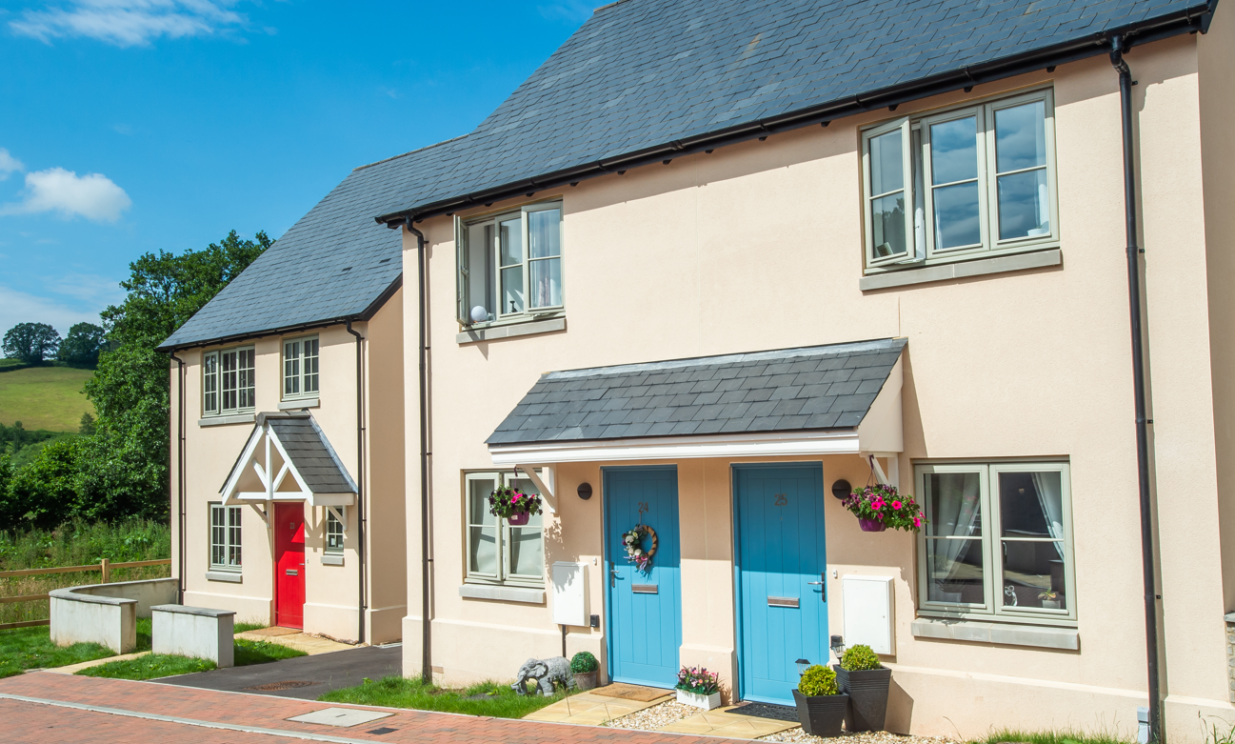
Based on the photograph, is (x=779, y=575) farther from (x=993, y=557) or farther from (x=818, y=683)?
(x=993, y=557)

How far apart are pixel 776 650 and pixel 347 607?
31.5 feet

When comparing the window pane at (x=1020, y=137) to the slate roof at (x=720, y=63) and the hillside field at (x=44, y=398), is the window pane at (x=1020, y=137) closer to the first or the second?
the slate roof at (x=720, y=63)

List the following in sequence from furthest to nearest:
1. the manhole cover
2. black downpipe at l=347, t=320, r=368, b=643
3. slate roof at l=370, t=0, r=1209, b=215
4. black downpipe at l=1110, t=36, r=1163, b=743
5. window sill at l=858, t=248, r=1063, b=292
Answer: black downpipe at l=347, t=320, r=368, b=643
the manhole cover
slate roof at l=370, t=0, r=1209, b=215
window sill at l=858, t=248, r=1063, b=292
black downpipe at l=1110, t=36, r=1163, b=743

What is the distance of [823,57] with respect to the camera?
1080 cm

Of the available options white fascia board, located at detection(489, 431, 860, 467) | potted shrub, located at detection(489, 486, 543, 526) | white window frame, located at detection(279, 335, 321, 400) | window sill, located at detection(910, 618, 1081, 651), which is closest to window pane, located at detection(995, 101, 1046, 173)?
white fascia board, located at detection(489, 431, 860, 467)

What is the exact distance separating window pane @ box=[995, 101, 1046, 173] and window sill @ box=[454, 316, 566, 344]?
211 inches

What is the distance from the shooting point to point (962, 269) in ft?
29.1

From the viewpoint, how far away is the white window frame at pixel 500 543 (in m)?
12.0

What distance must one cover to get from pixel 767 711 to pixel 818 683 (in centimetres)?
117

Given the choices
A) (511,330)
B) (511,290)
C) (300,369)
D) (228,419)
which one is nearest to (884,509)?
(511,330)

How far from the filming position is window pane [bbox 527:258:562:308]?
1215 cm

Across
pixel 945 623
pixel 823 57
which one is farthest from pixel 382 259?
pixel 945 623

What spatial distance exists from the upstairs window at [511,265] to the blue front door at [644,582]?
8.21 feet

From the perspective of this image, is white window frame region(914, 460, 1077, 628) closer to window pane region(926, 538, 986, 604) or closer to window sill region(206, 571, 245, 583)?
window pane region(926, 538, 986, 604)
